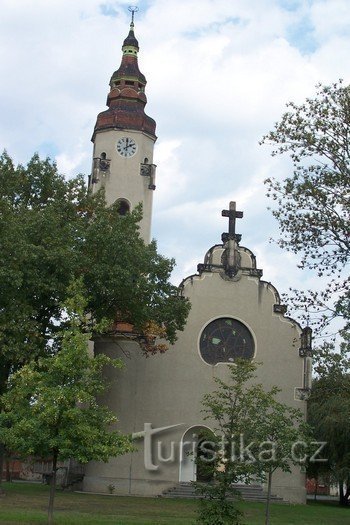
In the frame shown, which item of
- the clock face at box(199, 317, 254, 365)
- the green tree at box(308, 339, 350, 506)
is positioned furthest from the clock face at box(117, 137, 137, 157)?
the green tree at box(308, 339, 350, 506)

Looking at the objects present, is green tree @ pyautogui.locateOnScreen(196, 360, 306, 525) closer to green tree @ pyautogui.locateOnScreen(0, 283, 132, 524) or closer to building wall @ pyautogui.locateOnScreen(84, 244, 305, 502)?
green tree @ pyautogui.locateOnScreen(0, 283, 132, 524)

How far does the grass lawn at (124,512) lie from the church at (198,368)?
2.47 meters

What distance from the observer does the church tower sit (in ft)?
Result: 140

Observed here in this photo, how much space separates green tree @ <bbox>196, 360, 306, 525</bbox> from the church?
12.3 metres

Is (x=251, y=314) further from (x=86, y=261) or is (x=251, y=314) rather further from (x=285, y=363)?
(x=86, y=261)

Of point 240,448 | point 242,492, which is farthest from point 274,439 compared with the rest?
point 242,492

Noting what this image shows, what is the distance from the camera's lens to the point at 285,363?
37.2 metres

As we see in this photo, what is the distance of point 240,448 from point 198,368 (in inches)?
664

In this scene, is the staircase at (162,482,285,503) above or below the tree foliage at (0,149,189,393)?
below

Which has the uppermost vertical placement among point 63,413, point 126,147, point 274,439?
point 126,147

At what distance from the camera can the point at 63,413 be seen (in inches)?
738

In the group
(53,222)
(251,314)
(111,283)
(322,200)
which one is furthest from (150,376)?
(322,200)

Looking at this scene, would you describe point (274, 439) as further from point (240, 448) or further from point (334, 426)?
point (334, 426)

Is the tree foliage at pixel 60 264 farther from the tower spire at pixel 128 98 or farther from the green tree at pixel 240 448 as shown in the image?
the tower spire at pixel 128 98
